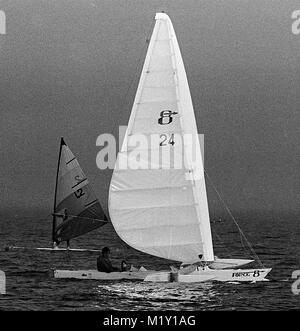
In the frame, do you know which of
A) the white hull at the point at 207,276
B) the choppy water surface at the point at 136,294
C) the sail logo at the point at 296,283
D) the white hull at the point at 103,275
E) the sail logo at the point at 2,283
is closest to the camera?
the choppy water surface at the point at 136,294

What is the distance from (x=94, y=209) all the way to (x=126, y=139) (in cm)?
1007

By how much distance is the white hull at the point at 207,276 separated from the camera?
36.2 m

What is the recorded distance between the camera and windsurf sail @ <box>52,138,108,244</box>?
45.6m

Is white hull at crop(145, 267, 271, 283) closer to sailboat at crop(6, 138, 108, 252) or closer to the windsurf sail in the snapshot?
sailboat at crop(6, 138, 108, 252)

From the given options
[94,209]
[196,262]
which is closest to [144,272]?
[196,262]

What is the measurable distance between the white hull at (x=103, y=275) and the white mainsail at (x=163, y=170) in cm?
167

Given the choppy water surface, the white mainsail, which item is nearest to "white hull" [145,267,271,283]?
the choppy water surface

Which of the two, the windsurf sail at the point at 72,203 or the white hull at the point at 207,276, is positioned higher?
the windsurf sail at the point at 72,203

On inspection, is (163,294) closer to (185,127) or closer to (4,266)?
(185,127)

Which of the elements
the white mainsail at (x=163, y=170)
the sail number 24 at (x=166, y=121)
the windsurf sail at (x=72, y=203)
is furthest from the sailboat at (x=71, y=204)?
the sail number 24 at (x=166, y=121)

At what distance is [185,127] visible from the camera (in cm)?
3684

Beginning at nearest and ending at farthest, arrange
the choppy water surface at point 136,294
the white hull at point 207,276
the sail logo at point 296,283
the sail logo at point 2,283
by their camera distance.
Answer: the choppy water surface at point 136,294
the white hull at point 207,276
the sail logo at point 2,283
the sail logo at point 296,283

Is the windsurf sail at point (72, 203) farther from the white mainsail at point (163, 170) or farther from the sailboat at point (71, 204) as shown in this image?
the white mainsail at point (163, 170)

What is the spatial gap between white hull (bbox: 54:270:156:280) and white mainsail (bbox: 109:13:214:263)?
1674 millimetres
